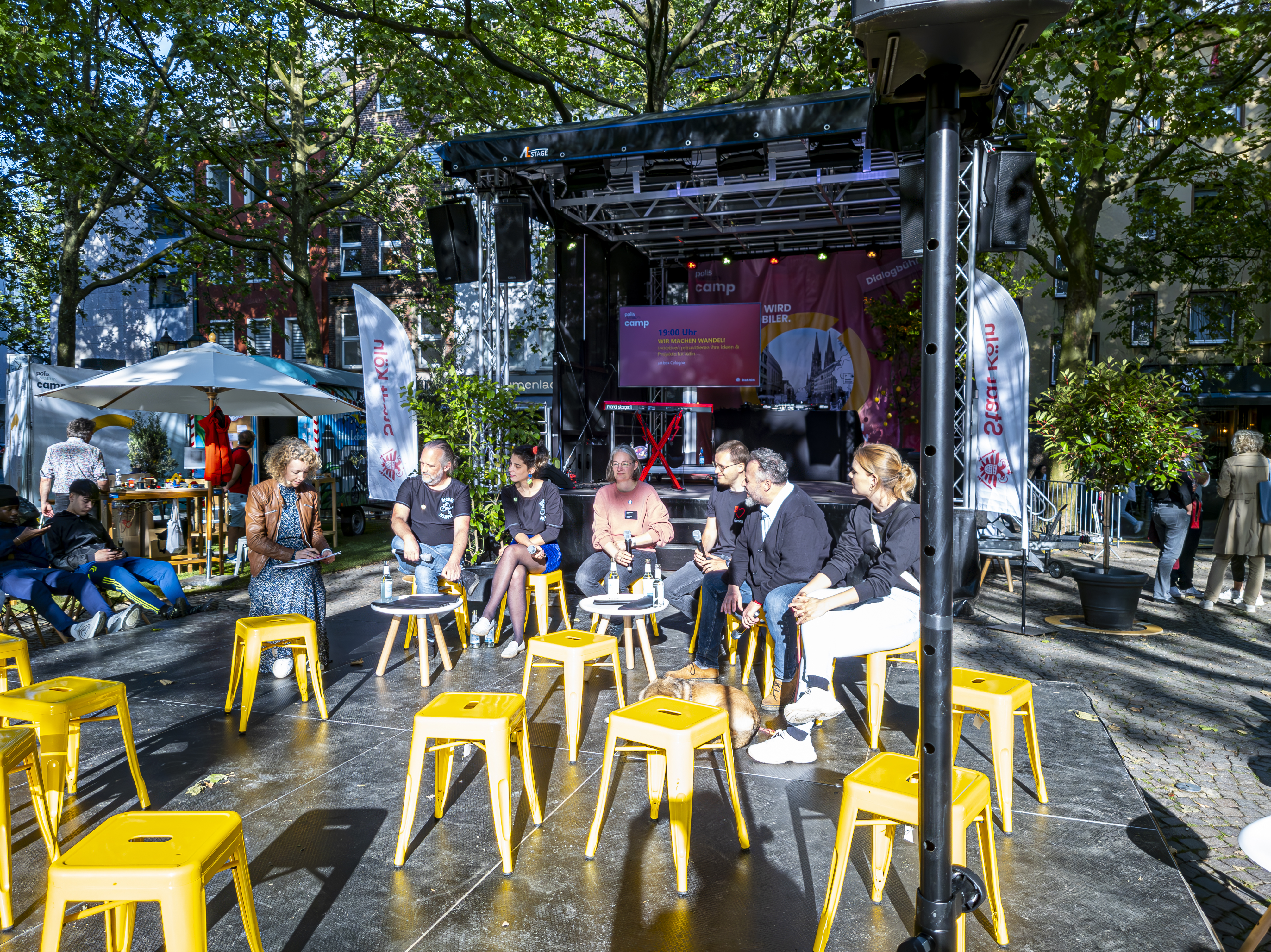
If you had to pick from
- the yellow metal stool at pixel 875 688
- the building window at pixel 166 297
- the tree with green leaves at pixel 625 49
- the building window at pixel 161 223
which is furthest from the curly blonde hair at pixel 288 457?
the building window at pixel 166 297

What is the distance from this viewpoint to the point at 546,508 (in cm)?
619

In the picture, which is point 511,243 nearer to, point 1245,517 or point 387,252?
point 1245,517

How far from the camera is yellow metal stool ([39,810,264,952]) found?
6.06 ft

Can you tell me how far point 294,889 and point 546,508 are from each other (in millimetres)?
3657

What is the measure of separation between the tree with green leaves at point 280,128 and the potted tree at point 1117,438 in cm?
1014

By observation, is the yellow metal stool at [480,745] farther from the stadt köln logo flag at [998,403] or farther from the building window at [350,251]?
the building window at [350,251]

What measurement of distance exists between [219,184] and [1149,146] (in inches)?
779

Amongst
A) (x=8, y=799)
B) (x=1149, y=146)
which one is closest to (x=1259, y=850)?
(x=8, y=799)

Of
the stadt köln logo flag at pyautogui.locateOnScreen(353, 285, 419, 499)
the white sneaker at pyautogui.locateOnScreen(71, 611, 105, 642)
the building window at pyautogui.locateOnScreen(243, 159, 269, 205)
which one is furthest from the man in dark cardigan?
the building window at pyautogui.locateOnScreen(243, 159, 269, 205)

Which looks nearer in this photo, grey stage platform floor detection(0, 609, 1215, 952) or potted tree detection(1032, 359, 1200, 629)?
grey stage platform floor detection(0, 609, 1215, 952)

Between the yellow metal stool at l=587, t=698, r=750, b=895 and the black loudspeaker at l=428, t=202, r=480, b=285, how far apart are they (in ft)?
21.2

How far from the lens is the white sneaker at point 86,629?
6.16 metres

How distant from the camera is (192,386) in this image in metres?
8.78

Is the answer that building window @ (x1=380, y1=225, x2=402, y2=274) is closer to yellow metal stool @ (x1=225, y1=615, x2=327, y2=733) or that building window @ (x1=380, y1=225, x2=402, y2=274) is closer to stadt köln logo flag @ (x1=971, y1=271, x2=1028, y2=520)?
stadt köln logo flag @ (x1=971, y1=271, x2=1028, y2=520)
